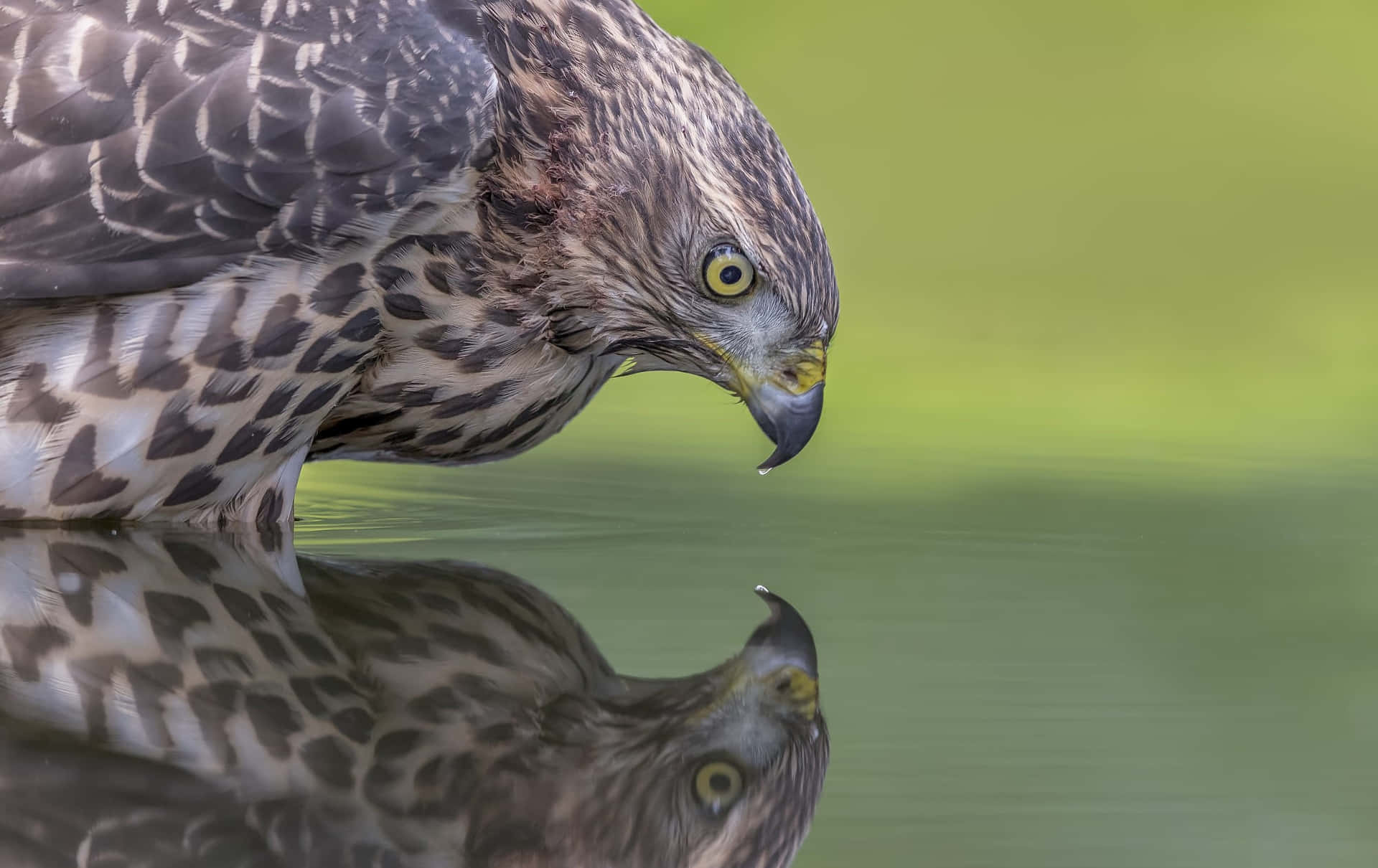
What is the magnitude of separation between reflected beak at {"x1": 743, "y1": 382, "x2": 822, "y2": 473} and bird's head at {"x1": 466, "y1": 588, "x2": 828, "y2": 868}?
1.28 m

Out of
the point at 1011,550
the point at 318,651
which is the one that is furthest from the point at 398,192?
the point at 1011,550

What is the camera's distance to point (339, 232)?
415cm

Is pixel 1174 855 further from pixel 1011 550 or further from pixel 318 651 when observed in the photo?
pixel 1011 550

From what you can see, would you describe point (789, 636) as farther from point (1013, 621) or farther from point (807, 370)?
point (807, 370)

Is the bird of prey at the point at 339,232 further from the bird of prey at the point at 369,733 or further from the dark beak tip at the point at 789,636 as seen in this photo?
the dark beak tip at the point at 789,636

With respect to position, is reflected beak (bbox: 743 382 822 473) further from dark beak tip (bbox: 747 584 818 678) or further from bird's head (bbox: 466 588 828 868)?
bird's head (bbox: 466 588 828 868)

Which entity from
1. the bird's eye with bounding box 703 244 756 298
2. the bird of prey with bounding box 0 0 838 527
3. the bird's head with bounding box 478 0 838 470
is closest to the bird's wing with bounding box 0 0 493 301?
the bird of prey with bounding box 0 0 838 527

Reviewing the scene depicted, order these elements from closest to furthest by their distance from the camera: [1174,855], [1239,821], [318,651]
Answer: [1174,855], [1239,821], [318,651]

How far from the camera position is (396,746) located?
2.69 metres

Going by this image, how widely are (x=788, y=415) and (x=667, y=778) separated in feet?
6.38

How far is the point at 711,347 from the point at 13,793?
250 centimetres

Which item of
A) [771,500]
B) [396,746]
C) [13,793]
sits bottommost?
[13,793]

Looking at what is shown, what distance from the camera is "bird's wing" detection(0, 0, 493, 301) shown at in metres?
4.08

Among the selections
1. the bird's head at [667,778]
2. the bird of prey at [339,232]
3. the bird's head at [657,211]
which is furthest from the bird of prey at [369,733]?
the bird's head at [657,211]
